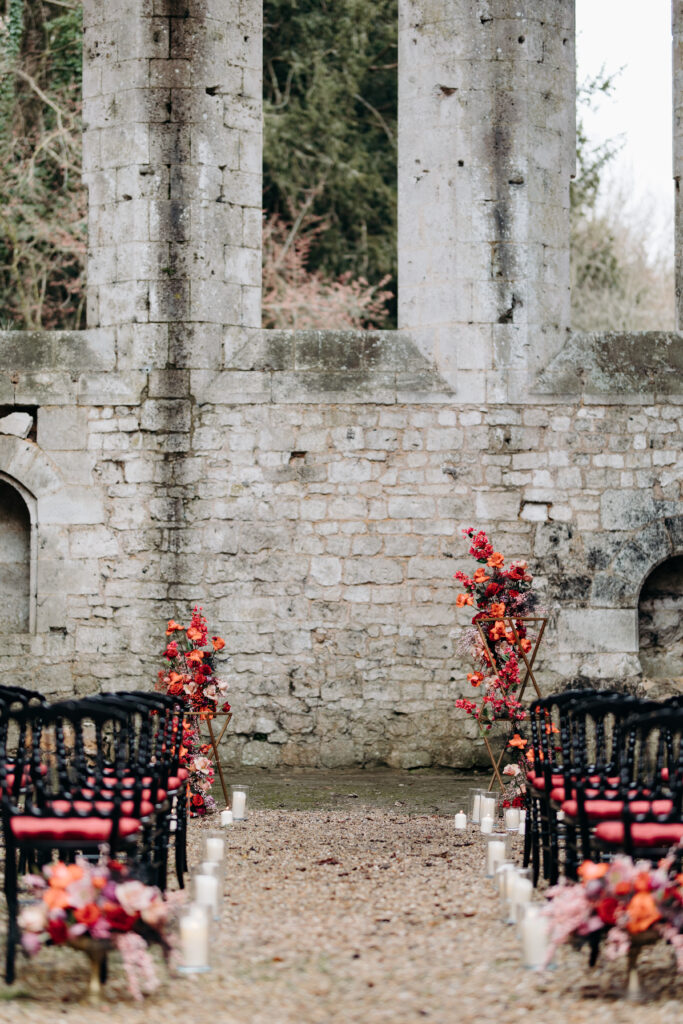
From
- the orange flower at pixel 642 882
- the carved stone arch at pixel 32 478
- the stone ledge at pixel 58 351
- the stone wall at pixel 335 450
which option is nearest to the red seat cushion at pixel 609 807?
the orange flower at pixel 642 882

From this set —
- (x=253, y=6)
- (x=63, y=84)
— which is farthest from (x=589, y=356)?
(x=63, y=84)

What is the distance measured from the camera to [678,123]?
8.47m

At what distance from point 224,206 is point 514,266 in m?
1.88

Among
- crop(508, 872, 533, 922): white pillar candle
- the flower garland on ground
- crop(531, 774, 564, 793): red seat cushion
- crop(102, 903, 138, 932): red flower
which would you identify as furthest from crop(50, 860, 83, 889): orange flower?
the flower garland on ground

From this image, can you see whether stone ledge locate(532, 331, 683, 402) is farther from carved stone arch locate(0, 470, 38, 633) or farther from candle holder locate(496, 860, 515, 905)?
candle holder locate(496, 860, 515, 905)

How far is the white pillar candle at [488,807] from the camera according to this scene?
639cm

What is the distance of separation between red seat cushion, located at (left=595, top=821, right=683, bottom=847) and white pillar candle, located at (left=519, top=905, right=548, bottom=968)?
0.36 meters

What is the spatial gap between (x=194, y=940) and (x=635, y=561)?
492 centimetres

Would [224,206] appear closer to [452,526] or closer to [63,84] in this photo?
[452,526]

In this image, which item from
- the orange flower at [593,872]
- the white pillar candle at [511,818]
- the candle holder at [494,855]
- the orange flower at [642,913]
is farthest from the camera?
the white pillar candle at [511,818]

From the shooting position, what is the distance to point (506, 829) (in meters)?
6.21

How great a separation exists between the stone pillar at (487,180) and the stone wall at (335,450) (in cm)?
1

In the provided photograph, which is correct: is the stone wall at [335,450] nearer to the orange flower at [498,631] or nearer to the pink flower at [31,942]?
the orange flower at [498,631]

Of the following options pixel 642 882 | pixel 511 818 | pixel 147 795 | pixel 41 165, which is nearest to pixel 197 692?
pixel 511 818
